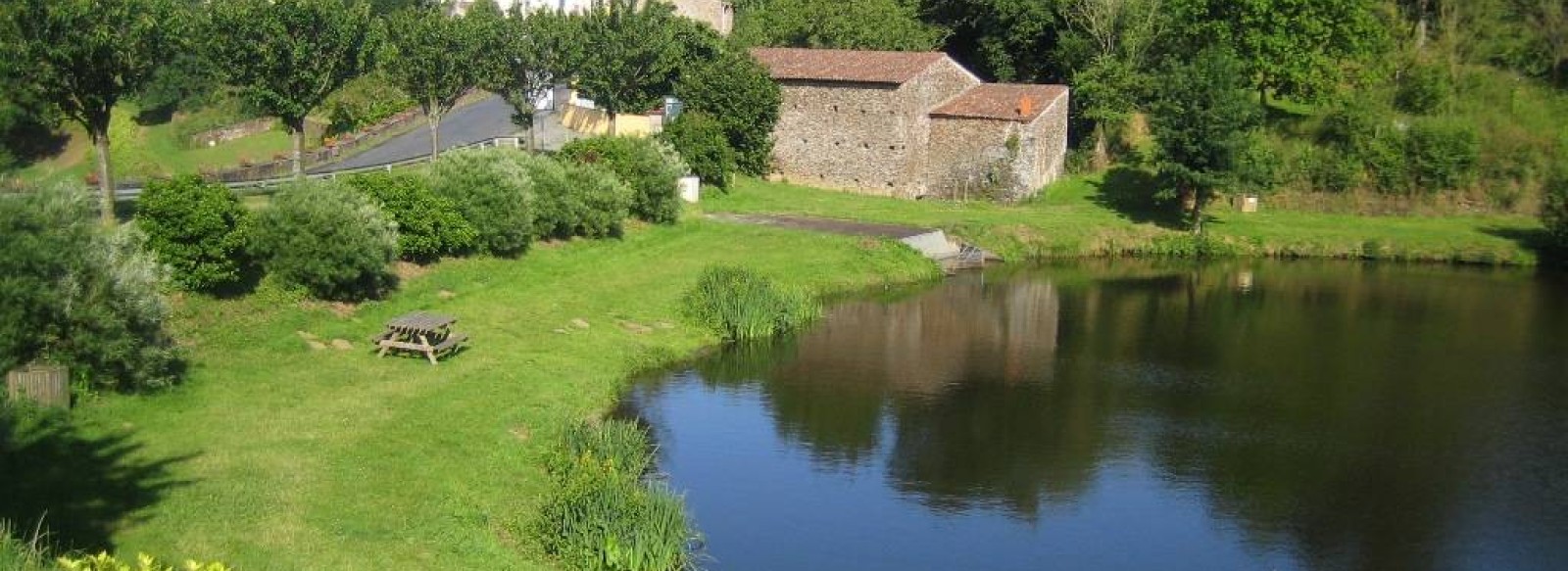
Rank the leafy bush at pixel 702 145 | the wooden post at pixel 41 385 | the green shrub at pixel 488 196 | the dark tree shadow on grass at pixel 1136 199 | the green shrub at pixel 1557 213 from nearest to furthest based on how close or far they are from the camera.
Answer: the wooden post at pixel 41 385 → the green shrub at pixel 488 196 → the green shrub at pixel 1557 213 → the leafy bush at pixel 702 145 → the dark tree shadow on grass at pixel 1136 199

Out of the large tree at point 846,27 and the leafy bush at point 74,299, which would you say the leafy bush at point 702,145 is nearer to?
the large tree at point 846,27

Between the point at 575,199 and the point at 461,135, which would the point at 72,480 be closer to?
the point at 575,199

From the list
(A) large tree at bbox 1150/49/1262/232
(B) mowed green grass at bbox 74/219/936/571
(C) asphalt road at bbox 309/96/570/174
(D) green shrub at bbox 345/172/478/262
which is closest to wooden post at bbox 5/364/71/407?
(B) mowed green grass at bbox 74/219/936/571

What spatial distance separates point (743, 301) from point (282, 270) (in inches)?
461

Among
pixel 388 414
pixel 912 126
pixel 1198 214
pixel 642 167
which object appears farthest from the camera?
pixel 912 126

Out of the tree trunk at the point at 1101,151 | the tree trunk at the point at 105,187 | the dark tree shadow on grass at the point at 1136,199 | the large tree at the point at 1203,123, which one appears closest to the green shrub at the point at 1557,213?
the large tree at the point at 1203,123

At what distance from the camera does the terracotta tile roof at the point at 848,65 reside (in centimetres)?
5716

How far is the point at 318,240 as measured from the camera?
32.1 m

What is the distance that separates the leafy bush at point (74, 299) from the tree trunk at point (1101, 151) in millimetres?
41423

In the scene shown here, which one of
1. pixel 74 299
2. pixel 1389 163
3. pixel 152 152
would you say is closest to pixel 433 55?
pixel 74 299

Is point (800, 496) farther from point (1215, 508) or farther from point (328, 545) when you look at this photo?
point (328, 545)

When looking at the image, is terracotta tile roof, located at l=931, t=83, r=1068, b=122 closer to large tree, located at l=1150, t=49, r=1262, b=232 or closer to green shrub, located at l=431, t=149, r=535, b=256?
large tree, located at l=1150, t=49, r=1262, b=232

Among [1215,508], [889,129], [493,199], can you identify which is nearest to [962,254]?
[889,129]

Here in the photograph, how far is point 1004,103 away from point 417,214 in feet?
90.7
